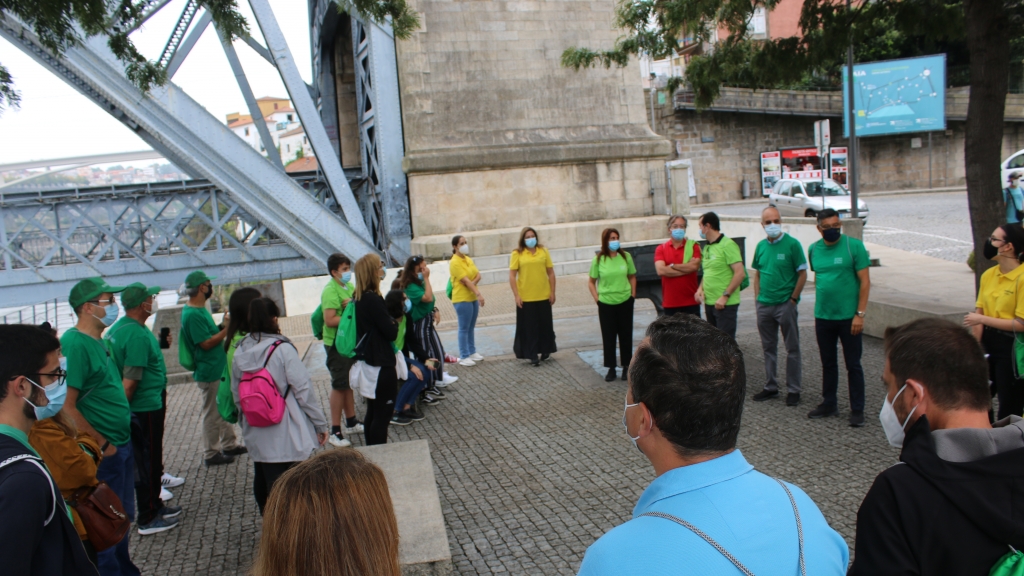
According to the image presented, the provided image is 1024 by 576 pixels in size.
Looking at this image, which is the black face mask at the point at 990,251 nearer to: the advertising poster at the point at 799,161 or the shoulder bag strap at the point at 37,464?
the shoulder bag strap at the point at 37,464

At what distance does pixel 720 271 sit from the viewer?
24.1 feet

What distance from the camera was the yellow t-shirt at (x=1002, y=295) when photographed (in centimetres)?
454

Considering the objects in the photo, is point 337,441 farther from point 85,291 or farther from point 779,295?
point 779,295

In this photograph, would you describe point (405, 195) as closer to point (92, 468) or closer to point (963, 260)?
point (963, 260)

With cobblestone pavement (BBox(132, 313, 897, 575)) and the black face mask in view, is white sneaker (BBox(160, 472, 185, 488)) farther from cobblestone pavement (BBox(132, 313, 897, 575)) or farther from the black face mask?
the black face mask

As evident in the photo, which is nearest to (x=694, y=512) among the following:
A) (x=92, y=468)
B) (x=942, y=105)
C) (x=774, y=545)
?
(x=774, y=545)

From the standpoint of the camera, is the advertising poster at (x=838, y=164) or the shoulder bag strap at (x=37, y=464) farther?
the advertising poster at (x=838, y=164)

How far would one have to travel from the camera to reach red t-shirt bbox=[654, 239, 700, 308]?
7.81 metres

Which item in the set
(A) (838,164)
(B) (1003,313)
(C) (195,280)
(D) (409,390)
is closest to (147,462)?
(C) (195,280)

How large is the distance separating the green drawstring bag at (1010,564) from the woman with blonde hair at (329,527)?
1472 mm

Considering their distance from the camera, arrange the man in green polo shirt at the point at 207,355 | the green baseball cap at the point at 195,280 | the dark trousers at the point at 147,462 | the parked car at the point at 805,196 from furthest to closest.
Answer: the parked car at the point at 805,196 < the man in green polo shirt at the point at 207,355 < the green baseball cap at the point at 195,280 < the dark trousers at the point at 147,462

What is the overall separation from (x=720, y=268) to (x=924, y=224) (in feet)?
63.4

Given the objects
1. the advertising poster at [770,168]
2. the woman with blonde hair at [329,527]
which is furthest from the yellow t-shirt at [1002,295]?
the advertising poster at [770,168]

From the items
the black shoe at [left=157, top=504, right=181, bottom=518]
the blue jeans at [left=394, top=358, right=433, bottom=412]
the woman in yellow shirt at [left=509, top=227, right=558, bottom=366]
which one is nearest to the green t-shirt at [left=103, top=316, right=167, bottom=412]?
the black shoe at [left=157, top=504, right=181, bottom=518]
